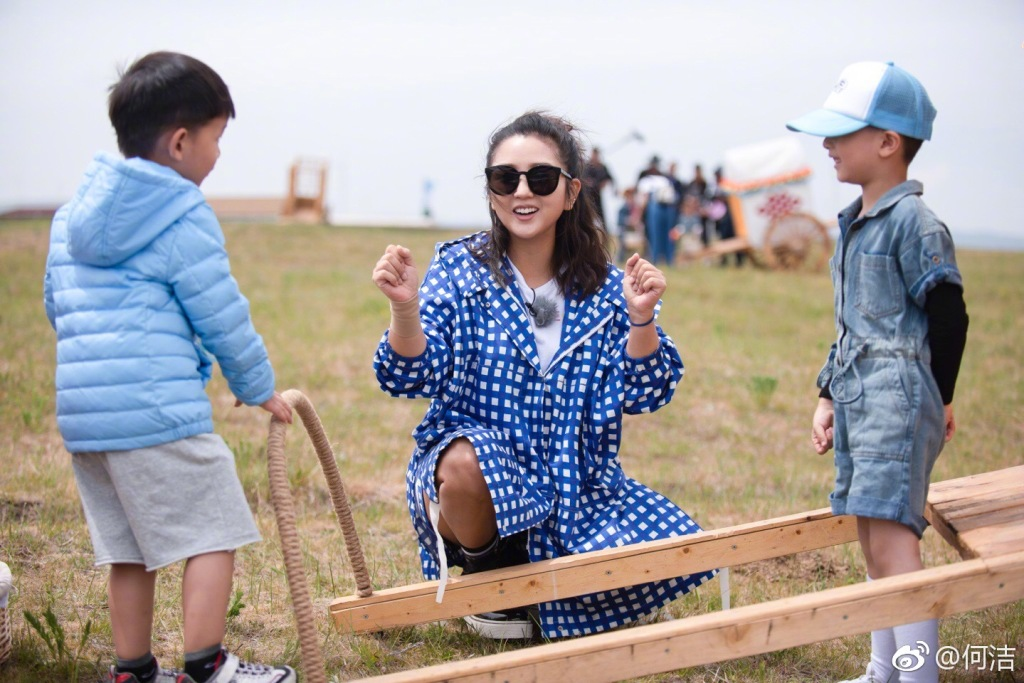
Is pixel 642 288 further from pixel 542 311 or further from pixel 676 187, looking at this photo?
pixel 676 187

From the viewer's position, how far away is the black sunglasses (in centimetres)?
315

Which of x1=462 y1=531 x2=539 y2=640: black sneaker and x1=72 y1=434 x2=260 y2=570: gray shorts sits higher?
x1=72 y1=434 x2=260 y2=570: gray shorts

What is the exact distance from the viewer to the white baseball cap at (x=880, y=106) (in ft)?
8.35

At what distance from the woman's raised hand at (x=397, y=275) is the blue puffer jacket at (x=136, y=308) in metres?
0.51

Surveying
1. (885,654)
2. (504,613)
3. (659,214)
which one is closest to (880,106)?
(885,654)

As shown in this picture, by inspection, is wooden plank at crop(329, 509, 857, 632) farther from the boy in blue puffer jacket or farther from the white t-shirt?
the boy in blue puffer jacket

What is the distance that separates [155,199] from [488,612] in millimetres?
1610

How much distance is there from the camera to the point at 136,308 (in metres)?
2.25

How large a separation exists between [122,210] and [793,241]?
1535 cm

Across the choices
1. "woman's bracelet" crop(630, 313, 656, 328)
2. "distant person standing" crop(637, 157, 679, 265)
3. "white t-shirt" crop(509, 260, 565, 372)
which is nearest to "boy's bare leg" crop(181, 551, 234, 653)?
"white t-shirt" crop(509, 260, 565, 372)

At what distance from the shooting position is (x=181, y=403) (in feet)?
7.44

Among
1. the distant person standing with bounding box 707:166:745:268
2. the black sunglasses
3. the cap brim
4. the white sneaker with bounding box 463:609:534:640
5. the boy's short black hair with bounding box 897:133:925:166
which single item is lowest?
the white sneaker with bounding box 463:609:534:640

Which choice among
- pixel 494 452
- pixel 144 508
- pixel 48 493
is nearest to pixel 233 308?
pixel 144 508

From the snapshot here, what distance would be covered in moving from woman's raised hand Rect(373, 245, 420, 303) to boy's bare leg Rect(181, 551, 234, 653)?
814mm
